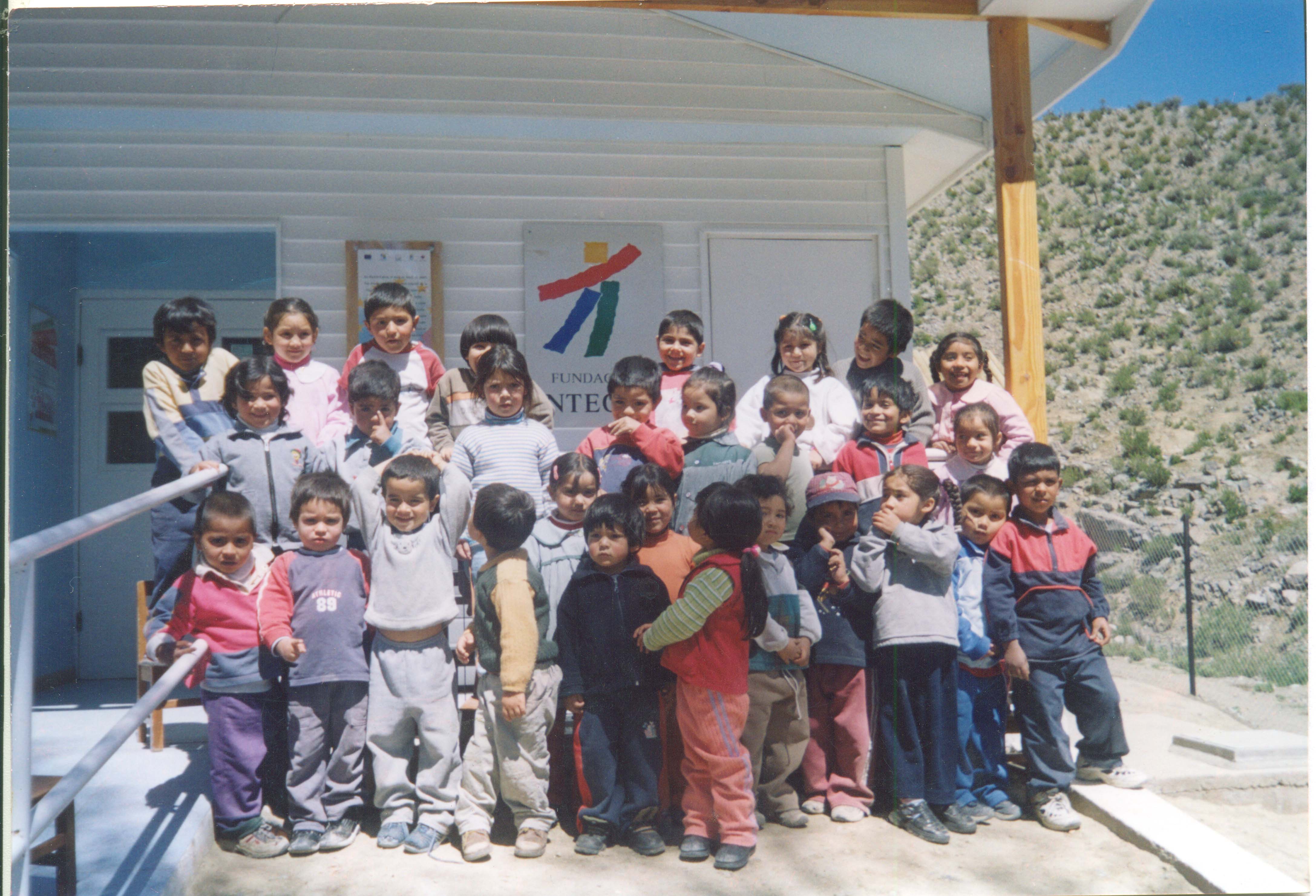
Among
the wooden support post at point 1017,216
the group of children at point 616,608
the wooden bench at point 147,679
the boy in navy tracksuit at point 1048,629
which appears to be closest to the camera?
the group of children at point 616,608

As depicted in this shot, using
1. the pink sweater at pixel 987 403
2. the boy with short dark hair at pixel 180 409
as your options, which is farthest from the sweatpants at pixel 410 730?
the pink sweater at pixel 987 403

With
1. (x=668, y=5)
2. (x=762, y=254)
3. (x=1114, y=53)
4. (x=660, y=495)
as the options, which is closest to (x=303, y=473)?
(x=660, y=495)

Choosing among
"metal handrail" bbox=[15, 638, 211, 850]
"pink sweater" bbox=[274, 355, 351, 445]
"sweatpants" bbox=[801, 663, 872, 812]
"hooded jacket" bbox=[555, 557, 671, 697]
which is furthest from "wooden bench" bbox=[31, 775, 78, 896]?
"sweatpants" bbox=[801, 663, 872, 812]

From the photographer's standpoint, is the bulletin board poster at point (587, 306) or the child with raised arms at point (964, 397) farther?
the bulletin board poster at point (587, 306)

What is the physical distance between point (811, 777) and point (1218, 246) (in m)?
29.8

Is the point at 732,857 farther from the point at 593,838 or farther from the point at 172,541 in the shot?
the point at 172,541

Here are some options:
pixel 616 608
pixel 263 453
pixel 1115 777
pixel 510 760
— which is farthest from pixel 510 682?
pixel 1115 777

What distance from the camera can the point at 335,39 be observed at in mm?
5000

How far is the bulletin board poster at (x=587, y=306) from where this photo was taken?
5398mm

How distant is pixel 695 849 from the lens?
3.07 m

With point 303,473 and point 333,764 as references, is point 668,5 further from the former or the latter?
point 333,764

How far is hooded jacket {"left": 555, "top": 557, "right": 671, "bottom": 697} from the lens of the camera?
3.19 metres

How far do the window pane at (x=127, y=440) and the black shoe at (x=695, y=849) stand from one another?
462 centimetres

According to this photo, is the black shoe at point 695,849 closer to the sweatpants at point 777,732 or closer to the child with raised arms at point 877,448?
the sweatpants at point 777,732
